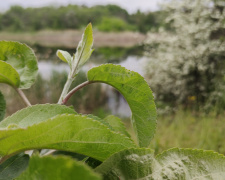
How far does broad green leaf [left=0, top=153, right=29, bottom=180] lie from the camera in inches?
9.1

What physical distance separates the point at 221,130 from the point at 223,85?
1717 mm

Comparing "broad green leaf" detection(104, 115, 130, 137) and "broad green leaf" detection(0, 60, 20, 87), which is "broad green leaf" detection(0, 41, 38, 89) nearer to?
"broad green leaf" detection(0, 60, 20, 87)

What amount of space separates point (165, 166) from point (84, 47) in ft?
0.61

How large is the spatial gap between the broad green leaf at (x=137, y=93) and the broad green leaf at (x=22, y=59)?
10cm

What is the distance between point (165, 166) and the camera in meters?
0.20

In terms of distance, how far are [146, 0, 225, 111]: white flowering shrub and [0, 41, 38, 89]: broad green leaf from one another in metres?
4.54

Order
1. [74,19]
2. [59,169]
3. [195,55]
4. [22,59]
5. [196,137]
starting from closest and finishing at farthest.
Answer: [59,169] < [22,59] < [196,137] < [195,55] < [74,19]

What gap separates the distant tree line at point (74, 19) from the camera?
2375cm

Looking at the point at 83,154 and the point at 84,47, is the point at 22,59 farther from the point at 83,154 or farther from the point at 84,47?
the point at 83,154

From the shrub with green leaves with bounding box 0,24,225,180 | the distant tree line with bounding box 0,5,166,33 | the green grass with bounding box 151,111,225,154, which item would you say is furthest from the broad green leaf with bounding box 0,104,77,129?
the distant tree line with bounding box 0,5,166,33

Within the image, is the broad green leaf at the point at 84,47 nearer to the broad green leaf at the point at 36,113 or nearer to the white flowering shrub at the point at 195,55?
the broad green leaf at the point at 36,113

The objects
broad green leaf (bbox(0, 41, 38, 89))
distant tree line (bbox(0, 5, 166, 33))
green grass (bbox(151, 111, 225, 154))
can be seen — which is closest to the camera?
broad green leaf (bbox(0, 41, 38, 89))

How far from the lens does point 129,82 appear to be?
296 millimetres

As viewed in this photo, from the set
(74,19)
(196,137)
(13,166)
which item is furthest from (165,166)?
(74,19)
